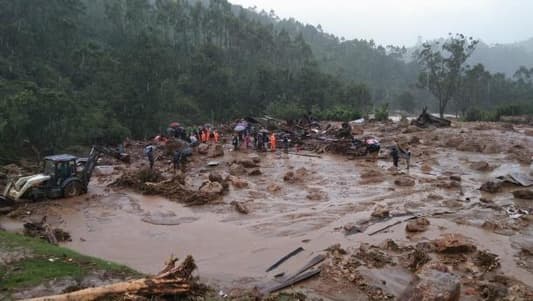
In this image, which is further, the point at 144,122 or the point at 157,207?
the point at 144,122

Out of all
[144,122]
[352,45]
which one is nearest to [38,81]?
[144,122]

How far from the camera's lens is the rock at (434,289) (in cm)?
794

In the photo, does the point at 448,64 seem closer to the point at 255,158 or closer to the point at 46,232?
the point at 255,158

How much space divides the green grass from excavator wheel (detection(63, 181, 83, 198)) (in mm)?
5980

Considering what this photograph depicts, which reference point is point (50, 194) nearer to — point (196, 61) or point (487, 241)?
point (487, 241)

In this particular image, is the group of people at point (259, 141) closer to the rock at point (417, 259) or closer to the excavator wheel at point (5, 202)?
the excavator wheel at point (5, 202)

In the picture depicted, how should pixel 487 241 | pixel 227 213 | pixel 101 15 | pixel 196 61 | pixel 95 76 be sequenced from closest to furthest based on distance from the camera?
pixel 487 241
pixel 227 213
pixel 95 76
pixel 196 61
pixel 101 15

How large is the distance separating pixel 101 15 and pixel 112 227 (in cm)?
6812

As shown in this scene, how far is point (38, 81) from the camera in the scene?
137ft

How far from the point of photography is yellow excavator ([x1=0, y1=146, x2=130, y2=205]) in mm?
16258

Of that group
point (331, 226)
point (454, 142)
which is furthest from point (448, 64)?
point (331, 226)

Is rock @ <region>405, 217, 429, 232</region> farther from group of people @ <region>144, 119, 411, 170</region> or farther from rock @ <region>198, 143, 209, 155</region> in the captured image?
rock @ <region>198, 143, 209, 155</region>

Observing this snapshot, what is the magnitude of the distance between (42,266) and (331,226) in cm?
843

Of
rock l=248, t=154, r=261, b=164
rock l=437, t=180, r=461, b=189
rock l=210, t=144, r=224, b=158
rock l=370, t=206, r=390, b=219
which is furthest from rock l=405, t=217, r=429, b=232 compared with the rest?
rock l=210, t=144, r=224, b=158
